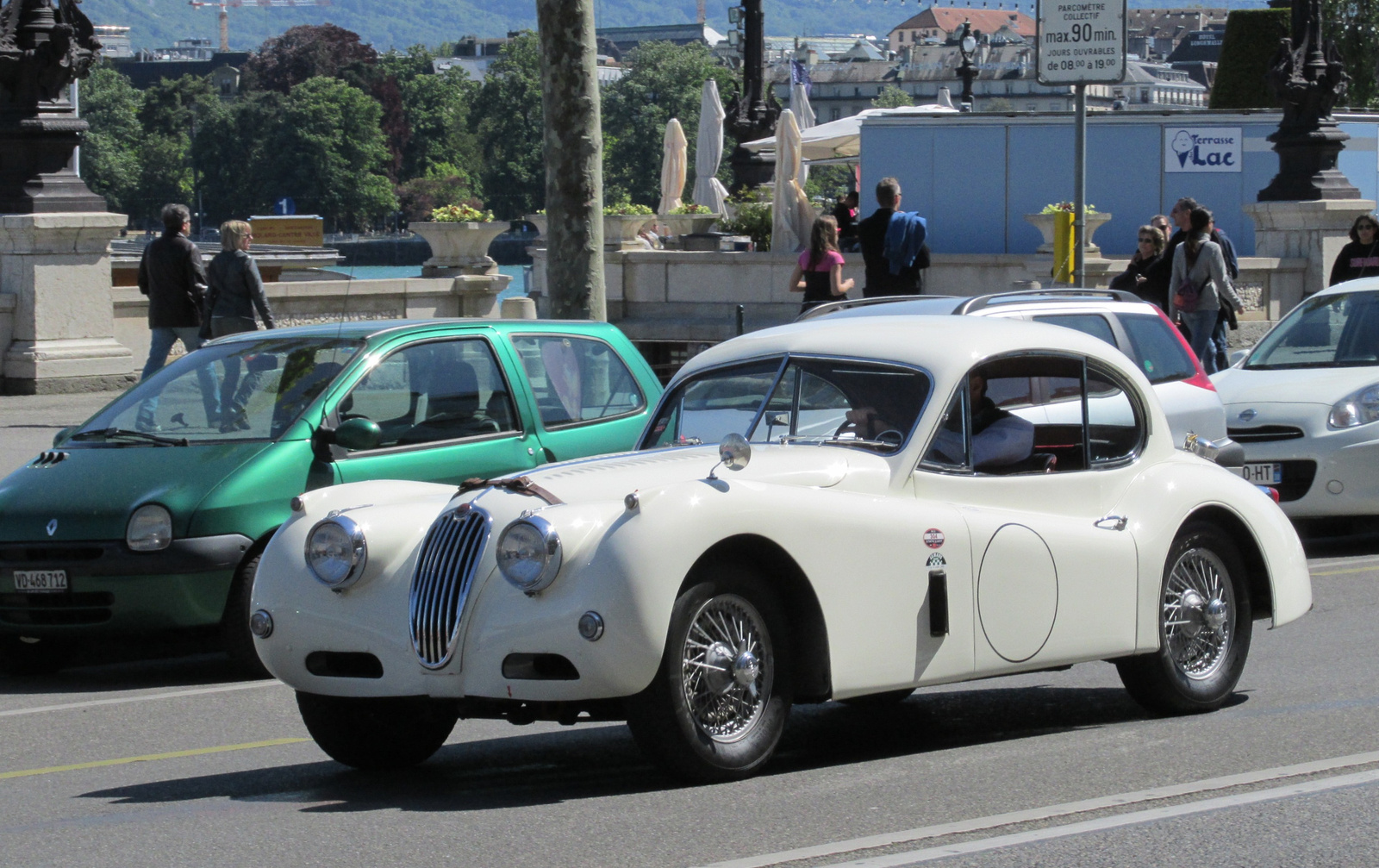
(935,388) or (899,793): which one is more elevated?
(935,388)

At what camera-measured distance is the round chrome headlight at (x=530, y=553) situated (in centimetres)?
578

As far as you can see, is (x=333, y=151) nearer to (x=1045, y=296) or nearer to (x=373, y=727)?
(x=1045, y=296)

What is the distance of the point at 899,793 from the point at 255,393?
4.45 m

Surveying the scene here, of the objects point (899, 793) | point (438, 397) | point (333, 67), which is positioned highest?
point (333, 67)

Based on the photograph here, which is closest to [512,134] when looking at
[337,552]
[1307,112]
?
[1307,112]

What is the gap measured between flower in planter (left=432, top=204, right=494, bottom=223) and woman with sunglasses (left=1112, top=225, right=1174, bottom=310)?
14.3m

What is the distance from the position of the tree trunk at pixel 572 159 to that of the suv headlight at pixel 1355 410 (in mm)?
5292

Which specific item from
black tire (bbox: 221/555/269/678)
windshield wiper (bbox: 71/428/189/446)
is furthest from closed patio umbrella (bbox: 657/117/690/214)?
black tire (bbox: 221/555/269/678)

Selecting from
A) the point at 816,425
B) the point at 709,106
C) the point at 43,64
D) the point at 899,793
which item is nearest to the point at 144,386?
the point at 816,425

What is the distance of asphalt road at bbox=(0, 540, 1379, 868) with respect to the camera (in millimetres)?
5344

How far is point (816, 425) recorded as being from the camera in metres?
6.92

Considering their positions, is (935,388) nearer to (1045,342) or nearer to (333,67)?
(1045,342)

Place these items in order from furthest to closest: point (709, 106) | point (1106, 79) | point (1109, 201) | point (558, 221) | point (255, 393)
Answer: point (709, 106) → point (1109, 201) → point (558, 221) → point (1106, 79) → point (255, 393)

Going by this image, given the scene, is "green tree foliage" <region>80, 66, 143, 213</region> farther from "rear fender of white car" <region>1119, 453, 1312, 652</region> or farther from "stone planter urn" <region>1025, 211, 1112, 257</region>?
"rear fender of white car" <region>1119, 453, 1312, 652</region>
